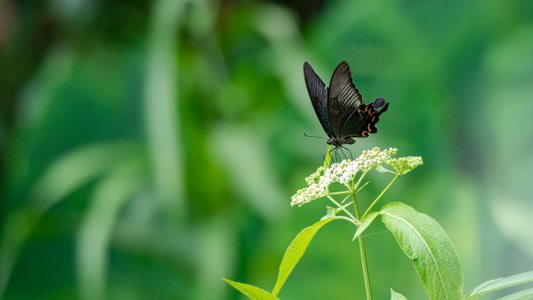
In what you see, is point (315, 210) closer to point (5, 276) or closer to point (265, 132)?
point (265, 132)

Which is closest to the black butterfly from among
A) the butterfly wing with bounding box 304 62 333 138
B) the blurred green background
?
the butterfly wing with bounding box 304 62 333 138

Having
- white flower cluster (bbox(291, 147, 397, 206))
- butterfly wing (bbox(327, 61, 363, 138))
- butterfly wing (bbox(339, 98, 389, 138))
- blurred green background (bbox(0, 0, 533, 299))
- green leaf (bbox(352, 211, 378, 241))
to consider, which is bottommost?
green leaf (bbox(352, 211, 378, 241))

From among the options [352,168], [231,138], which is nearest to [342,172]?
[352,168]

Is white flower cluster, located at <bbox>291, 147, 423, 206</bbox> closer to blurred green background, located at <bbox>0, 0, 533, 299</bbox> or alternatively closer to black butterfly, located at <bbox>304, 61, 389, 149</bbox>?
black butterfly, located at <bbox>304, 61, 389, 149</bbox>

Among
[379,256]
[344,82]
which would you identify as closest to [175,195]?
[379,256]

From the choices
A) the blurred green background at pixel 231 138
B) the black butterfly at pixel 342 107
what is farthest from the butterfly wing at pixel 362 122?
the blurred green background at pixel 231 138

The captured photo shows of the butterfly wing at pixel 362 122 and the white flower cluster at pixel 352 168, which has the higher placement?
the butterfly wing at pixel 362 122

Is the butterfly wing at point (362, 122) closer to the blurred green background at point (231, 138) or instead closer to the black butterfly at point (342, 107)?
the black butterfly at point (342, 107)
